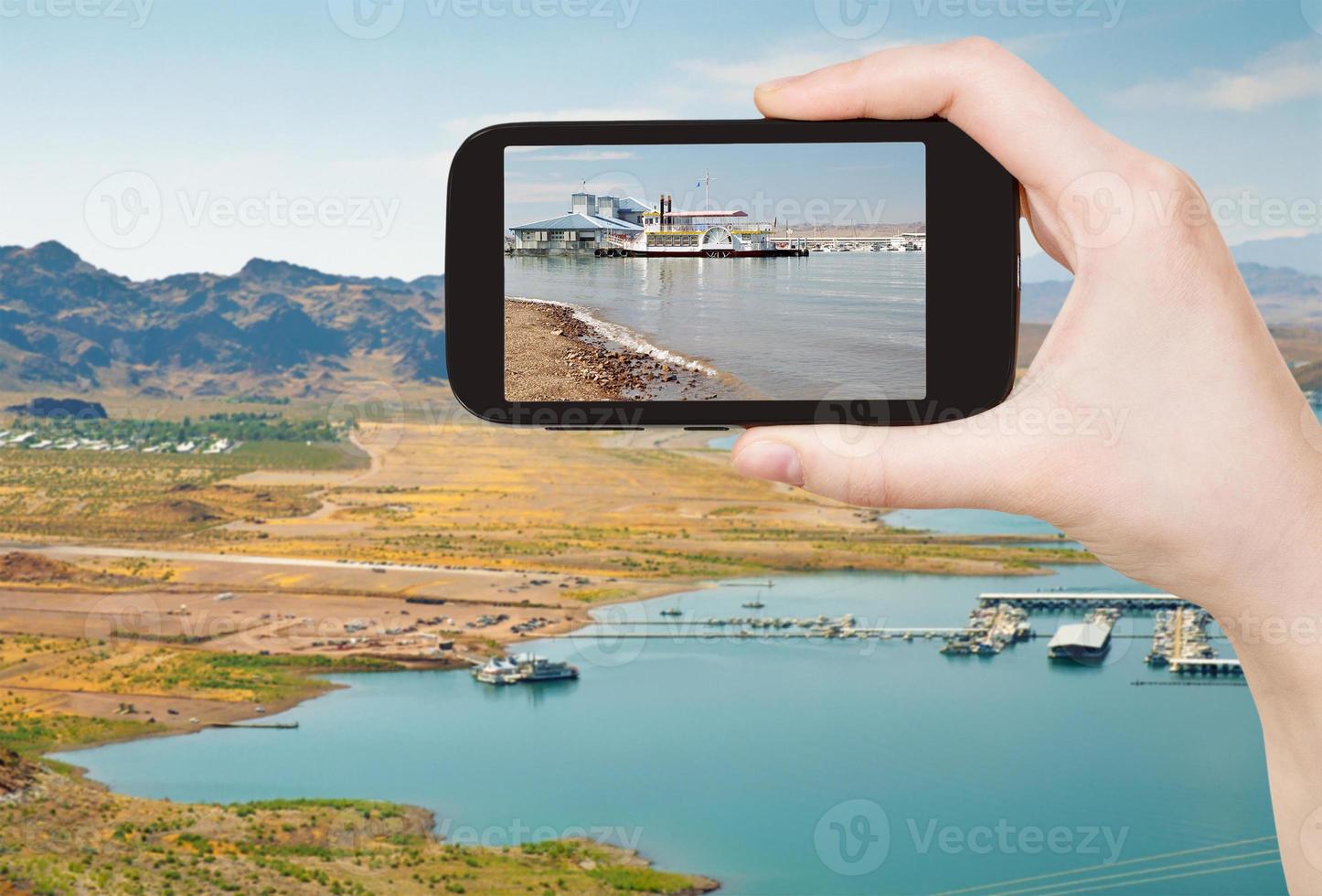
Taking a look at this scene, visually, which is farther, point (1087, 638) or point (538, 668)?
point (538, 668)

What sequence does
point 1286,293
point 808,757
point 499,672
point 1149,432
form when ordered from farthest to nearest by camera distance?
point 499,672 < point 808,757 < point 1286,293 < point 1149,432

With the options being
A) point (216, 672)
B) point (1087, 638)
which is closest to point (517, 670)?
point (216, 672)

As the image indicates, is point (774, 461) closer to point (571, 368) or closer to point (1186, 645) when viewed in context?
point (571, 368)

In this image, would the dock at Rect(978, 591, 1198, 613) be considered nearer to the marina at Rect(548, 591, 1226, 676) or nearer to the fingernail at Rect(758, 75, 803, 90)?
the marina at Rect(548, 591, 1226, 676)

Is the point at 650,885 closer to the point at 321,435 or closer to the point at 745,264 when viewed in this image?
the point at 321,435

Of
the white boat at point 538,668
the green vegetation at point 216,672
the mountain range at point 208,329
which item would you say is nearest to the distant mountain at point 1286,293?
the white boat at point 538,668

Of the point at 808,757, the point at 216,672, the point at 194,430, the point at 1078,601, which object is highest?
the point at 194,430

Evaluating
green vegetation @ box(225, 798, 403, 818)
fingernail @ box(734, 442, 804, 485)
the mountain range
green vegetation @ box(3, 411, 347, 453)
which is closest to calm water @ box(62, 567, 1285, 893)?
green vegetation @ box(225, 798, 403, 818)
